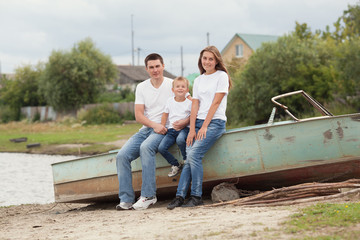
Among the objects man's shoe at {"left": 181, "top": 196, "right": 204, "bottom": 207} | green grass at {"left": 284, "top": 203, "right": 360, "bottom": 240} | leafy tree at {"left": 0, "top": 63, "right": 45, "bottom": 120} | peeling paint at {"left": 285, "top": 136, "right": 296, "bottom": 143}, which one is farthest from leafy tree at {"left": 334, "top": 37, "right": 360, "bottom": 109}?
leafy tree at {"left": 0, "top": 63, "right": 45, "bottom": 120}

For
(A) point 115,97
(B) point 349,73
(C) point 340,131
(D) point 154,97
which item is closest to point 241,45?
(A) point 115,97

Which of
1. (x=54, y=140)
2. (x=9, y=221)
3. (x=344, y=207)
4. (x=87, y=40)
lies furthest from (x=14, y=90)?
(x=344, y=207)

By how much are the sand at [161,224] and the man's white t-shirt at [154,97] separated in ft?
4.30

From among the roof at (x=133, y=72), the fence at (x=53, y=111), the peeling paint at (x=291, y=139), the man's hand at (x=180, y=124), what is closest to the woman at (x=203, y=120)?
the man's hand at (x=180, y=124)

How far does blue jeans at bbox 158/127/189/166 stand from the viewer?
21.1 ft

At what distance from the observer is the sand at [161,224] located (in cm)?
454

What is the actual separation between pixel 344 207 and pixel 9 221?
4.84m

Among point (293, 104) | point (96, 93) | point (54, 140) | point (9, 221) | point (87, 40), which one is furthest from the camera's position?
point (87, 40)

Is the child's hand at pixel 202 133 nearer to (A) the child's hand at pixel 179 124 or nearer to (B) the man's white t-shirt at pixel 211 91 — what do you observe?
(B) the man's white t-shirt at pixel 211 91

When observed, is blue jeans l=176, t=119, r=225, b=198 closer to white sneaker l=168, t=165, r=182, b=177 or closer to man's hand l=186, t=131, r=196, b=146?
man's hand l=186, t=131, r=196, b=146

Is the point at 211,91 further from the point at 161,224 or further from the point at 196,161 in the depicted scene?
the point at 161,224

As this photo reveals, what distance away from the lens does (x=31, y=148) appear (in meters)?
24.4

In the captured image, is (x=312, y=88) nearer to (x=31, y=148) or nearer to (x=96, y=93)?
(x=31, y=148)

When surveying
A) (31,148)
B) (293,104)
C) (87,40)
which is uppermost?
(87,40)
